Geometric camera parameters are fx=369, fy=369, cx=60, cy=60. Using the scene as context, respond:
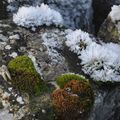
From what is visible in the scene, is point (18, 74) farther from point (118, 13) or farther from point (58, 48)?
point (118, 13)

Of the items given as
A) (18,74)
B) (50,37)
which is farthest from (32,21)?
(18,74)

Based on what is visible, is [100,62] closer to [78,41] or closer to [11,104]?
[78,41]

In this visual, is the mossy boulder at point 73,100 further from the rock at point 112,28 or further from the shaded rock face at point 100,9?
the shaded rock face at point 100,9

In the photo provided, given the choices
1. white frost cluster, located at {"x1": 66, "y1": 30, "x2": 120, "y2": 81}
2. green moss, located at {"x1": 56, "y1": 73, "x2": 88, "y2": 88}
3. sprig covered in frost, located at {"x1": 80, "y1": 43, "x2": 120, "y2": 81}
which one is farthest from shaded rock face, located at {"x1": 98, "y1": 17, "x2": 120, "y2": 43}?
green moss, located at {"x1": 56, "y1": 73, "x2": 88, "y2": 88}

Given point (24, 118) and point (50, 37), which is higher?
point (50, 37)

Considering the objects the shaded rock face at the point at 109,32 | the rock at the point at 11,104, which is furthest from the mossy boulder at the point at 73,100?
the shaded rock face at the point at 109,32

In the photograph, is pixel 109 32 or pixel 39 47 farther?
pixel 109 32

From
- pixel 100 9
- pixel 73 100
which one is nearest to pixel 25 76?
pixel 73 100
